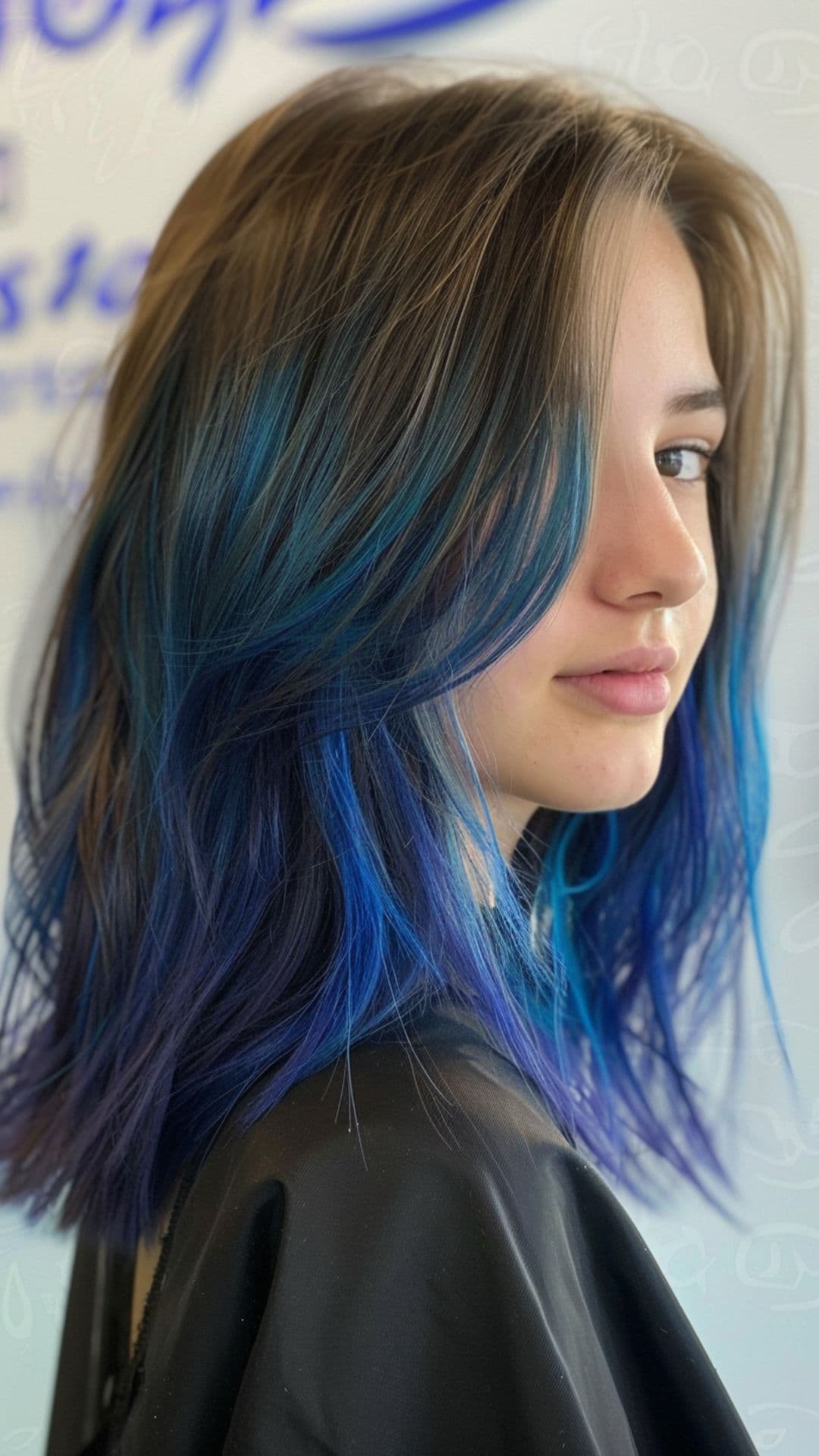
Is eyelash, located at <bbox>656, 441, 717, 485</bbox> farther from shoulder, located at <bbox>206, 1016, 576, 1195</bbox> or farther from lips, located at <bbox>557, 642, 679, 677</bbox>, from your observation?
shoulder, located at <bbox>206, 1016, 576, 1195</bbox>

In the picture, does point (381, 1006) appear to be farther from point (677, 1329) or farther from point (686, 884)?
point (686, 884)

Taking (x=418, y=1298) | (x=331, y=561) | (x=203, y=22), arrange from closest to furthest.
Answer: (x=418, y=1298) → (x=331, y=561) → (x=203, y=22)

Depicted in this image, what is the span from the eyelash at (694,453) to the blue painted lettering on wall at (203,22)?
15.3 inches

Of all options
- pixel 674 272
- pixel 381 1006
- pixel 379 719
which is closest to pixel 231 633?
pixel 379 719

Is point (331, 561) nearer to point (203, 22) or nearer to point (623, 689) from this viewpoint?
point (623, 689)

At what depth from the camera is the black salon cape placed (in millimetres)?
494

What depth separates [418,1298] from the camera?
509mm

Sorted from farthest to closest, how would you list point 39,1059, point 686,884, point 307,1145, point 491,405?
point 686,884 < point 39,1059 < point 491,405 < point 307,1145

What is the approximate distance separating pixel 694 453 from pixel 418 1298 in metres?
0.56

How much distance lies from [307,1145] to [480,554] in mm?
311

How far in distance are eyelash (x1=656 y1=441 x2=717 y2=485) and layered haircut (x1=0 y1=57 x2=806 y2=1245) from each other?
0.15 ft

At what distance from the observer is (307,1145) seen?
1.77 ft

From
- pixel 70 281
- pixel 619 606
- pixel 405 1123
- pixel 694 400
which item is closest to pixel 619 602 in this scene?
pixel 619 606

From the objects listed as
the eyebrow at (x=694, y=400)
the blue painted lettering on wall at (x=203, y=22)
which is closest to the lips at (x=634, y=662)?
the eyebrow at (x=694, y=400)
